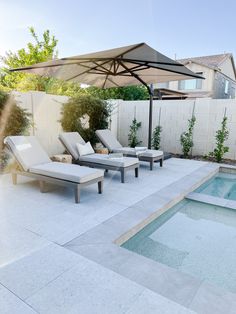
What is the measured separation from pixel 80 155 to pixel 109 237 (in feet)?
11.3

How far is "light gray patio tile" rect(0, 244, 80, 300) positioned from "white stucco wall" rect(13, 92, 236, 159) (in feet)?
16.4

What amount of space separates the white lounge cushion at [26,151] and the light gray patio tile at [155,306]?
3.61 m

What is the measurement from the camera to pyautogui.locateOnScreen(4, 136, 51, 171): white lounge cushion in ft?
16.2

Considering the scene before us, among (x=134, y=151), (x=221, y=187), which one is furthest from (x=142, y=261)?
(x=134, y=151)

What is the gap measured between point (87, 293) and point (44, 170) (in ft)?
9.54

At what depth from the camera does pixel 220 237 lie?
356cm

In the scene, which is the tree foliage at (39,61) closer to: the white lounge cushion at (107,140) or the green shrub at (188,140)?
the green shrub at (188,140)

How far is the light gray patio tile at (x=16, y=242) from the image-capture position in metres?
2.63

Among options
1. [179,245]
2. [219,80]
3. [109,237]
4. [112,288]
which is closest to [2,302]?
[112,288]

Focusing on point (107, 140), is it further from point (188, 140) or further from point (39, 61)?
point (39, 61)

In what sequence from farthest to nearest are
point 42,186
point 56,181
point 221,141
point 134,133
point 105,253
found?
point 134,133, point 221,141, point 42,186, point 56,181, point 105,253

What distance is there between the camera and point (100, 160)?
18.9 ft

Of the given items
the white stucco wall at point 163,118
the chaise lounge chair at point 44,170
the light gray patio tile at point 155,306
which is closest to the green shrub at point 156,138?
the white stucco wall at point 163,118

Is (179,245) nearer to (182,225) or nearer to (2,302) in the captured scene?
(182,225)
